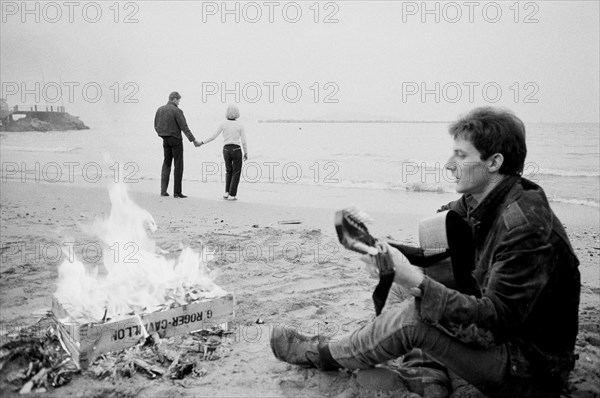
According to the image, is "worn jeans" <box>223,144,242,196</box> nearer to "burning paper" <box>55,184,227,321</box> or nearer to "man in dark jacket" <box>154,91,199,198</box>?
"man in dark jacket" <box>154,91,199,198</box>

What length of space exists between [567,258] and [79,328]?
Result: 8.04ft

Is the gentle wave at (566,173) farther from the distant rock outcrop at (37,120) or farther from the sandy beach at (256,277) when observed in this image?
the distant rock outcrop at (37,120)

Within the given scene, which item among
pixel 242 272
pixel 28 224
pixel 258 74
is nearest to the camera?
pixel 242 272

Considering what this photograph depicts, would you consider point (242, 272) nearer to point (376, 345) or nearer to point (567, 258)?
point (376, 345)

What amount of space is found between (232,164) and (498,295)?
792 cm

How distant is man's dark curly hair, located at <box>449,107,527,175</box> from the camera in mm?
2146

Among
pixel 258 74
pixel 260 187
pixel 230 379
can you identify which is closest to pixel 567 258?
pixel 230 379

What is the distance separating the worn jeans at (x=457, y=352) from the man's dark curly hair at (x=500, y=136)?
754 millimetres

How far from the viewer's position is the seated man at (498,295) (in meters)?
1.87

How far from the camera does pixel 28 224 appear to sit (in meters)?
6.41

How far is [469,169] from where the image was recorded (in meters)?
2.22

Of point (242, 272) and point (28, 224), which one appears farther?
point (28, 224)

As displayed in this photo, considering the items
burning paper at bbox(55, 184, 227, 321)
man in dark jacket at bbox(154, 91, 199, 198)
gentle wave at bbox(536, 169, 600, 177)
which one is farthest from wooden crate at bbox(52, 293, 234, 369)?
gentle wave at bbox(536, 169, 600, 177)

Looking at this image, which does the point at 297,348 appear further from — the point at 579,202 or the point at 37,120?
the point at 37,120
